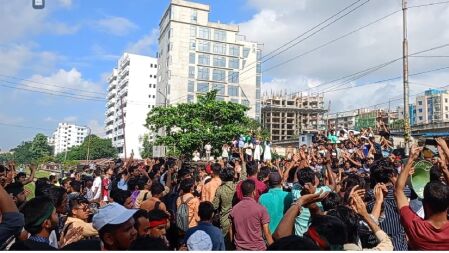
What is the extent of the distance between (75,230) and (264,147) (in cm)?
1318

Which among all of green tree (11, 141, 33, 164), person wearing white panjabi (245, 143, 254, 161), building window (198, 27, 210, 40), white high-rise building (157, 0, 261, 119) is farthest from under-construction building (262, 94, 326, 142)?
person wearing white panjabi (245, 143, 254, 161)

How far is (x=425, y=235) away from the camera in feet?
9.98

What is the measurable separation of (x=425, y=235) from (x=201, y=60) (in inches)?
3149

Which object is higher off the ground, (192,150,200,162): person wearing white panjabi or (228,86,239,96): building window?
(228,86,239,96): building window

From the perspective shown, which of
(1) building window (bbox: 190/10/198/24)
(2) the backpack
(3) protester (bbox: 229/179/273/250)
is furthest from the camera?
(1) building window (bbox: 190/10/198/24)

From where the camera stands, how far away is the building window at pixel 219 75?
82312mm

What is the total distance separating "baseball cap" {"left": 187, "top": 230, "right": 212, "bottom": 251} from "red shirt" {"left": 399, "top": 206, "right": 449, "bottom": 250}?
2.10m

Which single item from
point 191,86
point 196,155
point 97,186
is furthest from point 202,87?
point 97,186

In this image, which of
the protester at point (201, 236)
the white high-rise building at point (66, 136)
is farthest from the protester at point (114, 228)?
the white high-rise building at point (66, 136)

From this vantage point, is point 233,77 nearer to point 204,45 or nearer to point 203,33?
point 204,45

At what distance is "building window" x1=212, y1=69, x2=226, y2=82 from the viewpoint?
82312mm

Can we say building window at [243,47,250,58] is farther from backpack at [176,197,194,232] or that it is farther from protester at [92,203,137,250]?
protester at [92,203,137,250]

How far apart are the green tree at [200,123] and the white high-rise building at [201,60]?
41.8 m

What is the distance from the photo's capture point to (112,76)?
119 metres
